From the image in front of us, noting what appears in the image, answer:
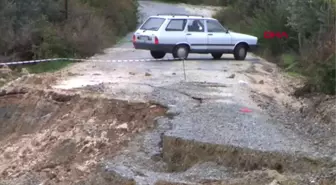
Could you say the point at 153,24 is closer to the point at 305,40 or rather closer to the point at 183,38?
the point at 183,38

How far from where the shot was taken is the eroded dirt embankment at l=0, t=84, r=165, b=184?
12.0 m

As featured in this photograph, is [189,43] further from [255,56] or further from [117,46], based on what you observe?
[117,46]

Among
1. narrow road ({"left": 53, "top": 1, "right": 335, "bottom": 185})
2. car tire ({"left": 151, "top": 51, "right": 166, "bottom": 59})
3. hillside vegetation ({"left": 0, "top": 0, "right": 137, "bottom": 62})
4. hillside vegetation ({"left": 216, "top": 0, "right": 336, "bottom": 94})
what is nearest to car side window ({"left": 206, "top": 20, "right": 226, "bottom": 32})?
car tire ({"left": 151, "top": 51, "right": 166, "bottom": 59})

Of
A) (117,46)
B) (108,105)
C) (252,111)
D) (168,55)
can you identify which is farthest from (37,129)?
(117,46)

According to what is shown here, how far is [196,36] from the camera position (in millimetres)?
27406

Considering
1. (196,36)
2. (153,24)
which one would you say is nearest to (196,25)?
(196,36)

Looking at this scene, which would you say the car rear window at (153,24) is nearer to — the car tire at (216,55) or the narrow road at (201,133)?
the car tire at (216,55)

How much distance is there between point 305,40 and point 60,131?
1351 cm

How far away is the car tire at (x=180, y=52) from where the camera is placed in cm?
2712

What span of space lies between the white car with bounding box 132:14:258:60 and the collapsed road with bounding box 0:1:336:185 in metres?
7.18

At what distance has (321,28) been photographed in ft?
79.5

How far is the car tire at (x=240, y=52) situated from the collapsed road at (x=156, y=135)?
8.48 m

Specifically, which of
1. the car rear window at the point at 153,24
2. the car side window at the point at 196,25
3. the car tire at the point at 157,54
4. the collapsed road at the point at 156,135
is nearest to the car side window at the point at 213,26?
the car side window at the point at 196,25

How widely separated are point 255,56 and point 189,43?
530cm
